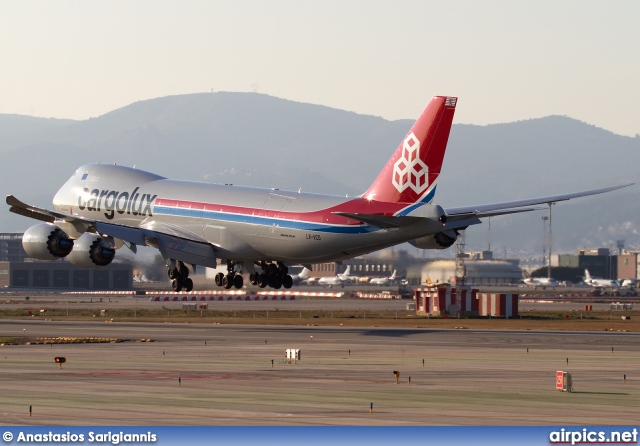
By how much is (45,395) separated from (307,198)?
3422 cm

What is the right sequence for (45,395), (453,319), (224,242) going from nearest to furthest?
(45,395), (224,242), (453,319)

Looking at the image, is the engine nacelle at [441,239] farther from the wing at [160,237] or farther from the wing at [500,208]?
the wing at [160,237]

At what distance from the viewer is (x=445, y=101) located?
2436 inches

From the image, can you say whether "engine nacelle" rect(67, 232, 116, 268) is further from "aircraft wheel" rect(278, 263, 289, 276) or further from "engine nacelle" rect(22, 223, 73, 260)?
"aircraft wheel" rect(278, 263, 289, 276)

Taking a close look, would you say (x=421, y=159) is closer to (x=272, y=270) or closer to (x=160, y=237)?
(x=272, y=270)

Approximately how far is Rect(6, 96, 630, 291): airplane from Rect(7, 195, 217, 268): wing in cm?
6

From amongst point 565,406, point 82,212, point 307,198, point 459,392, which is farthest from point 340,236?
point 565,406

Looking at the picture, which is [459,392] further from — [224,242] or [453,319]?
[453,319]

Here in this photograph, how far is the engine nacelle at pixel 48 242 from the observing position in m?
70.1

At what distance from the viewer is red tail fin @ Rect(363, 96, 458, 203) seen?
61.8 metres

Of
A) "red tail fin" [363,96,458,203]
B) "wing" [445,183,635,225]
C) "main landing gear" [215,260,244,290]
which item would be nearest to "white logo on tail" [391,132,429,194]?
"red tail fin" [363,96,458,203]

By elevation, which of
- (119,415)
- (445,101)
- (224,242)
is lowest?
(119,415)

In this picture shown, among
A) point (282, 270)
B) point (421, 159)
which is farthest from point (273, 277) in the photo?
point (421, 159)

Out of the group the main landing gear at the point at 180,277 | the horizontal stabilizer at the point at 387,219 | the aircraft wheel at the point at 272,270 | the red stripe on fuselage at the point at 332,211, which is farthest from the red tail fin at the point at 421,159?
the main landing gear at the point at 180,277
